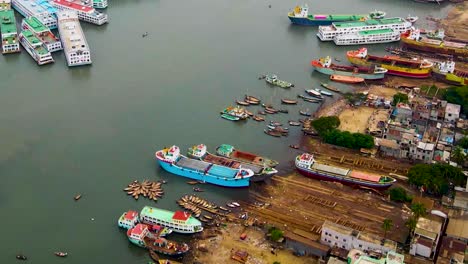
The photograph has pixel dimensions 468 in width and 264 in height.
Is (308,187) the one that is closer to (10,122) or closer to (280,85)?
(280,85)

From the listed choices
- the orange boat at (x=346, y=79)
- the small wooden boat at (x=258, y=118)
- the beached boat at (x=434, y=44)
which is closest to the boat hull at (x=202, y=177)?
the small wooden boat at (x=258, y=118)

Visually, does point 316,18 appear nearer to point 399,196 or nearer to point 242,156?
point 242,156

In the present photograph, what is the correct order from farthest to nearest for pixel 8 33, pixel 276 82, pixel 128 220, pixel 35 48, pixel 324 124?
pixel 8 33 < pixel 35 48 < pixel 276 82 < pixel 324 124 < pixel 128 220

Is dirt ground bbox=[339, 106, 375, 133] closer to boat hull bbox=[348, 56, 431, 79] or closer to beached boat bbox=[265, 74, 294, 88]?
beached boat bbox=[265, 74, 294, 88]

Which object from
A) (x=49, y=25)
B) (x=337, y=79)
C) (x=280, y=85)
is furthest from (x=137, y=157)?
(x=49, y=25)

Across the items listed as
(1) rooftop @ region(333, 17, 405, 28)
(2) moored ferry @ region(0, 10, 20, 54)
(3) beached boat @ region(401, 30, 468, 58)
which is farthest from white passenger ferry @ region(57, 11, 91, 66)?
(3) beached boat @ region(401, 30, 468, 58)

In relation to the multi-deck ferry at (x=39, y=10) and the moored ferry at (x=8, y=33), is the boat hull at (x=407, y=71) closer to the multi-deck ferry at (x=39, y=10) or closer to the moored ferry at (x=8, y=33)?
the multi-deck ferry at (x=39, y=10)

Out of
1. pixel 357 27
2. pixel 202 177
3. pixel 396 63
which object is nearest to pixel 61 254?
pixel 202 177
